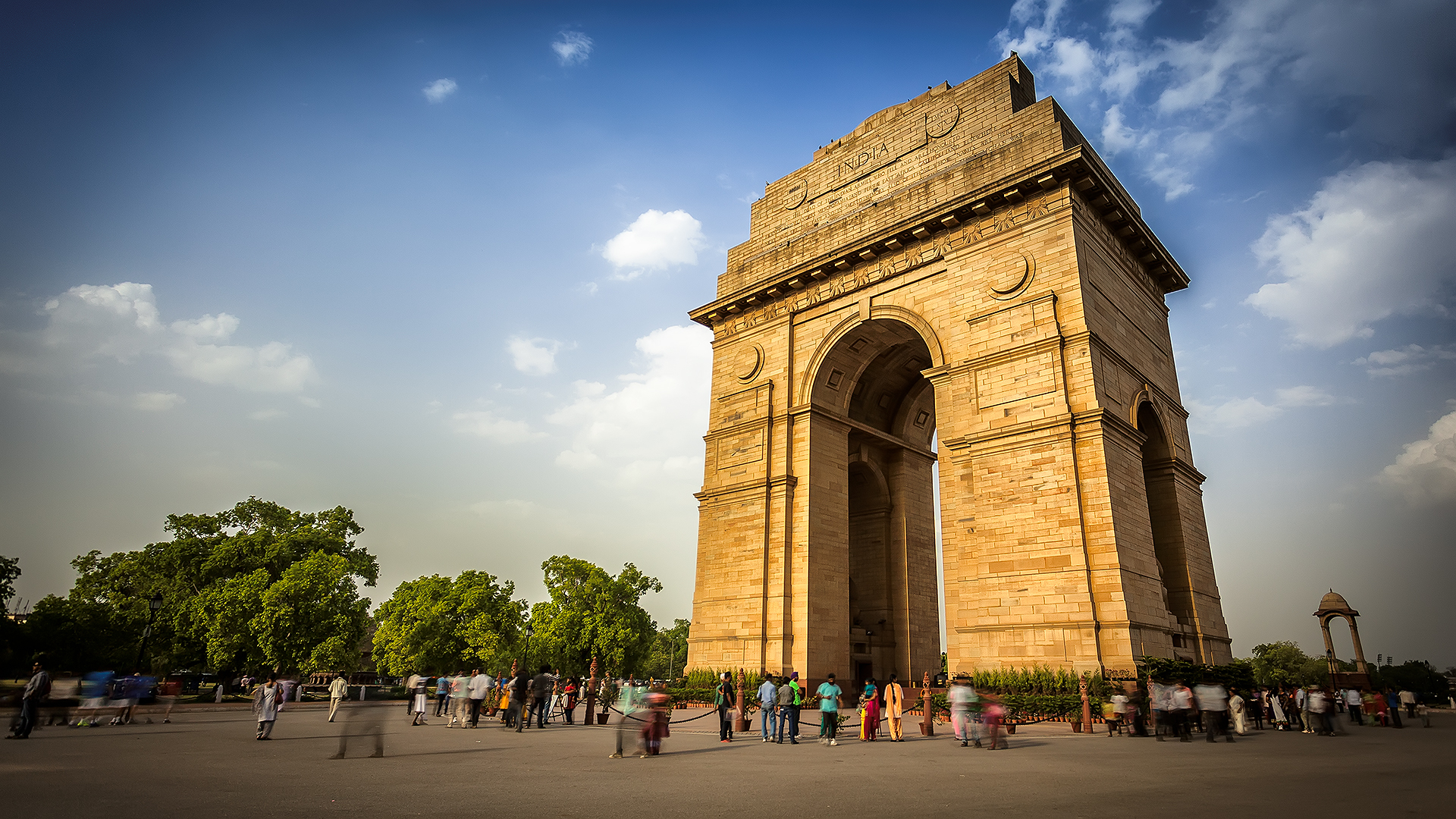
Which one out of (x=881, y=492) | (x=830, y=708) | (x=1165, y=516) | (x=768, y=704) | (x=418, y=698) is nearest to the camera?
(x=830, y=708)

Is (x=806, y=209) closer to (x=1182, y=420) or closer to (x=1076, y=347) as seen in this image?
(x=1076, y=347)

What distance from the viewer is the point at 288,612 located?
1248 inches

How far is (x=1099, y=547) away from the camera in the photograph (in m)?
16.4

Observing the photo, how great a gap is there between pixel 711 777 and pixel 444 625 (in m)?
36.9

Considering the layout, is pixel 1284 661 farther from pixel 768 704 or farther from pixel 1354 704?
pixel 768 704

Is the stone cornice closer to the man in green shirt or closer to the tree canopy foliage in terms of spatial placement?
the man in green shirt

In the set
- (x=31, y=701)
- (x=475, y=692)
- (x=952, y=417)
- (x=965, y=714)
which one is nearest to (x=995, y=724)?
(x=965, y=714)

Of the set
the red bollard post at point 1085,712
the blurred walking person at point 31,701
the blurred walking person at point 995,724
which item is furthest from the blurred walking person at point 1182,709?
the blurred walking person at point 31,701

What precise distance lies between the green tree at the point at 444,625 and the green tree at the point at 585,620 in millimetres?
2188

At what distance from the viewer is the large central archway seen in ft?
78.6

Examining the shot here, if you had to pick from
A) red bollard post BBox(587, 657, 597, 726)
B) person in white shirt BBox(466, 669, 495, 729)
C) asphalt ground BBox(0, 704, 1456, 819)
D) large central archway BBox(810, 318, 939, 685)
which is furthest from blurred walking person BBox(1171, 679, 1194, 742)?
person in white shirt BBox(466, 669, 495, 729)

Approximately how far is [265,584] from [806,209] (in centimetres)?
2909

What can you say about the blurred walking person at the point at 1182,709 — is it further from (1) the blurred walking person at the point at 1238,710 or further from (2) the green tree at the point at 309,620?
(2) the green tree at the point at 309,620

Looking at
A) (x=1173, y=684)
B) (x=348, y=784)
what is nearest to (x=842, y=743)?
(x=1173, y=684)
